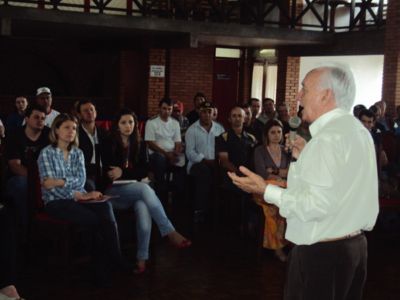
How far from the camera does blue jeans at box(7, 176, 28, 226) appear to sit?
234 inches

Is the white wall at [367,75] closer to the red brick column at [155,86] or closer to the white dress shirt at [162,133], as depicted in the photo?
the red brick column at [155,86]

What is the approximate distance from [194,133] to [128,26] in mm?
3301

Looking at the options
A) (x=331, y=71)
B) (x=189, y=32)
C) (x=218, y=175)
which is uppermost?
(x=189, y=32)

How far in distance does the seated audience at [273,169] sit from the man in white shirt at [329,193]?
3203mm

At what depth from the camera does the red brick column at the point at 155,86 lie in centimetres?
1303

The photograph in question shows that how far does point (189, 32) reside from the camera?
10.6 m

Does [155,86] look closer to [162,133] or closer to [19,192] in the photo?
[162,133]

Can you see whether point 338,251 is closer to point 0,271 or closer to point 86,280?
point 0,271

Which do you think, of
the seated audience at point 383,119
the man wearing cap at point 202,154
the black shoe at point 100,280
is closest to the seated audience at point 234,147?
the man wearing cap at point 202,154

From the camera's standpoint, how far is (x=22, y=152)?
6.02m

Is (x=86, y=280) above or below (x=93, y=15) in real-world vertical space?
below

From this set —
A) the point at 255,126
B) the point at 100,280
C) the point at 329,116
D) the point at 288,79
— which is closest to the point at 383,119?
the point at 255,126

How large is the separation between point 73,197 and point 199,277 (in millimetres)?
1248

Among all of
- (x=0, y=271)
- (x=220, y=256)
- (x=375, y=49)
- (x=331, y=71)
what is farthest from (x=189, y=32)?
(x=331, y=71)
